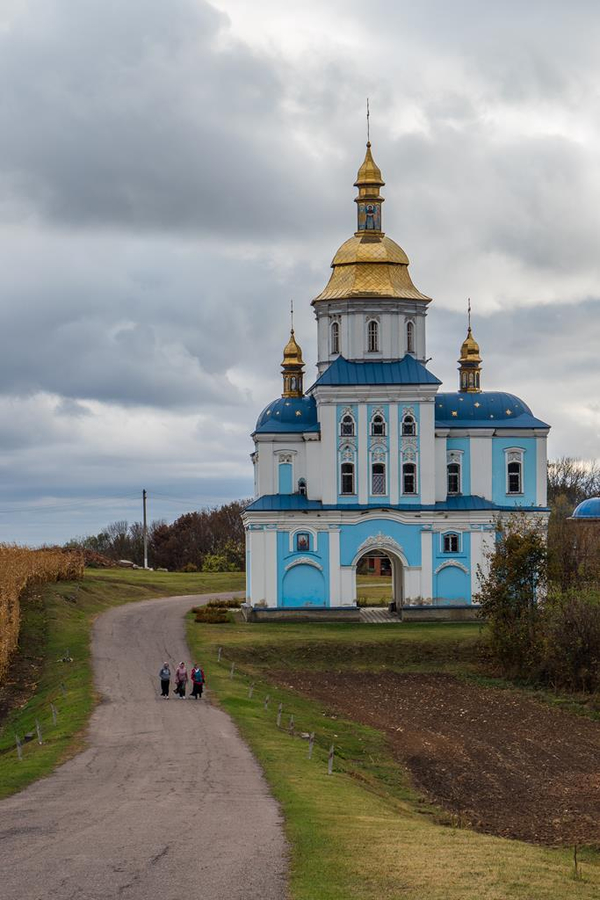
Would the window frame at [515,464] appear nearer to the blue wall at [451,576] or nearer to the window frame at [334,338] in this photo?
the blue wall at [451,576]

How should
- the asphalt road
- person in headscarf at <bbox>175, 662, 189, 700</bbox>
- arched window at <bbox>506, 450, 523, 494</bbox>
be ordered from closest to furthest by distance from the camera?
1. the asphalt road
2. person in headscarf at <bbox>175, 662, 189, 700</bbox>
3. arched window at <bbox>506, 450, 523, 494</bbox>

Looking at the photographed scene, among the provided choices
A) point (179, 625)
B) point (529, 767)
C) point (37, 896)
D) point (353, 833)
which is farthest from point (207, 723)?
point (179, 625)

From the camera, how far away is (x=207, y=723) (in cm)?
3662

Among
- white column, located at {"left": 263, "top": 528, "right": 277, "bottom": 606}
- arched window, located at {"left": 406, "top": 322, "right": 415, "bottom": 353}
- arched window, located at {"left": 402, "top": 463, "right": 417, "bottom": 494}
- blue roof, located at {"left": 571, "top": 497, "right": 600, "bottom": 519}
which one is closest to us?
white column, located at {"left": 263, "top": 528, "right": 277, "bottom": 606}

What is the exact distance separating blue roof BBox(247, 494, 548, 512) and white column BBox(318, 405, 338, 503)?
59 cm

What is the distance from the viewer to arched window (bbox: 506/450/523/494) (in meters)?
69.2

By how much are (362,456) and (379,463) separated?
2.99 feet

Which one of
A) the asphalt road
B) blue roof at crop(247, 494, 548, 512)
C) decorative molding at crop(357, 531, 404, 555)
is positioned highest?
blue roof at crop(247, 494, 548, 512)

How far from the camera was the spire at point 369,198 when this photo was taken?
71.3 meters

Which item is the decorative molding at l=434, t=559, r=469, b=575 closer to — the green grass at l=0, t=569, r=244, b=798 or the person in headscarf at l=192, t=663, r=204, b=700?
the green grass at l=0, t=569, r=244, b=798

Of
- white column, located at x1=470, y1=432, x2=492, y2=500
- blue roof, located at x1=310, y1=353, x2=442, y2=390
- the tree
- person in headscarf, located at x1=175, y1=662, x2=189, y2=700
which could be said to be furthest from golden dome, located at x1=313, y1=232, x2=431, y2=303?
person in headscarf, located at x1=175, y1=662, x2=189, y2=700

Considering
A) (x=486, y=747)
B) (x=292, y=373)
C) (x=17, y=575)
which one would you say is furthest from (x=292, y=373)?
(x=486, y=747)

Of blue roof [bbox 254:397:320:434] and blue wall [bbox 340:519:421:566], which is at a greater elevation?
blue roof [bbox 254:397:320:434]

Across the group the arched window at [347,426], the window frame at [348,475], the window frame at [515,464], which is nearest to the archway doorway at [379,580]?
the window frame at [348,475]
